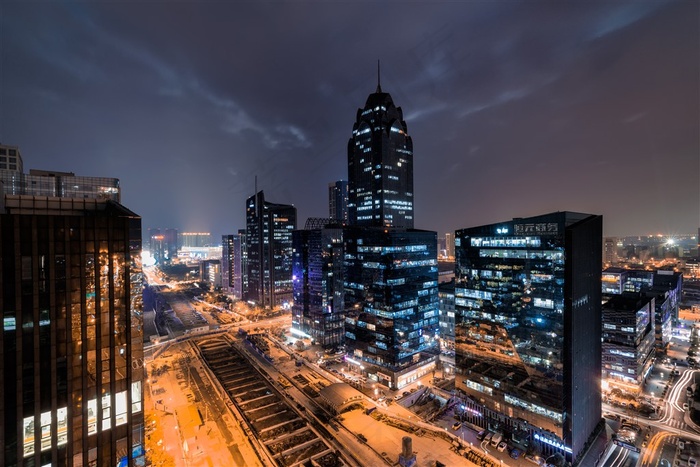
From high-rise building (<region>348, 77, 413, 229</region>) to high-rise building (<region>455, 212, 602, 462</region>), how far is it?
48.4 meters

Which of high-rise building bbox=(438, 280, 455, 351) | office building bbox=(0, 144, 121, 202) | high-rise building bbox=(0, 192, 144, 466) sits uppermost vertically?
office building bbox=(0, 144, 121, 202)

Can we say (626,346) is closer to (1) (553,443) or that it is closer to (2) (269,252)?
(1) (553,443)

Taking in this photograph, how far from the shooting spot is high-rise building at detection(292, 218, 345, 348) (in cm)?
10912

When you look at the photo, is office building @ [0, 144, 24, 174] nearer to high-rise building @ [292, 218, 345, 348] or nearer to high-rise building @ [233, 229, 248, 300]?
high-rise building @ [292, 218, 345, 348]

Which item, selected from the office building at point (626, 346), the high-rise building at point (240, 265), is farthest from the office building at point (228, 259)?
the office building at point (626, 346)

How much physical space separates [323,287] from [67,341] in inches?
3323

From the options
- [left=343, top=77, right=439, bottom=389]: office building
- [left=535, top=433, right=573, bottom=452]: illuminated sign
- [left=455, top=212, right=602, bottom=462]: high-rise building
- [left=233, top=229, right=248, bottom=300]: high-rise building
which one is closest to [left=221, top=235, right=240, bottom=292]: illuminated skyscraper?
[left=233, top=229, right=248, bottom=300]: high-rise building

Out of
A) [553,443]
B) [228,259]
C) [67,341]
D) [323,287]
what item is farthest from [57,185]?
[228,259]

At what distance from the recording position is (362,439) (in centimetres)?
5784

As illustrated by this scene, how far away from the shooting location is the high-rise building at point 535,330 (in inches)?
2019

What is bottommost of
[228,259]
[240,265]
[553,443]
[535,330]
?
[553,443]

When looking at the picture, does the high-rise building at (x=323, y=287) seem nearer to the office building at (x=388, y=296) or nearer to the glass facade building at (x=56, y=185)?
the office building at (x=388, y=296)

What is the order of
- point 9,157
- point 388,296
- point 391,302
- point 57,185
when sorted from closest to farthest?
point 57,185
point 9,157
point 391,302
point 388,296

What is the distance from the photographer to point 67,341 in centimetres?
2844
